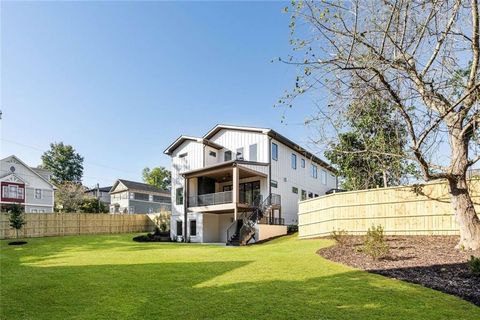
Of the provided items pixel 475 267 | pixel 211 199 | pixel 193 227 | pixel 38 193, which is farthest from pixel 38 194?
pixel 475 267

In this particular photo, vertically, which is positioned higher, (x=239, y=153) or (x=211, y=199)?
(x=239, y=153)

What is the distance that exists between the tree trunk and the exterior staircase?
11.6m

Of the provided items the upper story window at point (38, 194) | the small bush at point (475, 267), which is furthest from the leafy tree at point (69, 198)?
the small bush at point (475, 267)

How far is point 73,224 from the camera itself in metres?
28.8

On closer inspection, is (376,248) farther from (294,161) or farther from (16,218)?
(16,218)

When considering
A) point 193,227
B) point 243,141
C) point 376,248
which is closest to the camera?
point 376,248

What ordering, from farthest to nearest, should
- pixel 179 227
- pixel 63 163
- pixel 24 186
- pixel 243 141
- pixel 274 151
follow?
pixel 63 163 < pixel 24 186 < pixel 179 227 < pixel 243 141 < pixel 274 151

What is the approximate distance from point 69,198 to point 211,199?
89.8 feet

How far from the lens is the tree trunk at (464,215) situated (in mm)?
9492

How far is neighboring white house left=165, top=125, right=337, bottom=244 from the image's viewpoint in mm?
22391

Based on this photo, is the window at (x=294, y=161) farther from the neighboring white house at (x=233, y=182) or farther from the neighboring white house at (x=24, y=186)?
the neighboring white house at (x=24, y=186)

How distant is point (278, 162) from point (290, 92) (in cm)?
1773

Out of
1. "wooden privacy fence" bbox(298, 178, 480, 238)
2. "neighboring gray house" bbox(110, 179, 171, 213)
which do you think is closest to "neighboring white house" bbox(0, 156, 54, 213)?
"neighboring gray house" bbox(110, 179, 171, 213)

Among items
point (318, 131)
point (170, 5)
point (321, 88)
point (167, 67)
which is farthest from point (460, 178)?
point (167, 67)
